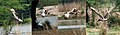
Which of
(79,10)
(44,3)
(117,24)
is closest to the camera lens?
(79,10)

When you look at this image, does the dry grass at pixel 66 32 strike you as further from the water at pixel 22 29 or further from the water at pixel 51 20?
the water at pixel 22 29

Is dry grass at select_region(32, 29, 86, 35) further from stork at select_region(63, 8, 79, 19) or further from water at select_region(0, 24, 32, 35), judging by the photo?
water at select_region(0, 24, 32, 35)

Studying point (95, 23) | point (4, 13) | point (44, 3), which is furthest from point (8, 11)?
point (95, 23)

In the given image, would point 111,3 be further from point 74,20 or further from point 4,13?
point 4,13

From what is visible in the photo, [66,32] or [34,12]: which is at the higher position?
[34,12]

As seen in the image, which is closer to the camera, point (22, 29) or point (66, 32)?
point (66, 32)

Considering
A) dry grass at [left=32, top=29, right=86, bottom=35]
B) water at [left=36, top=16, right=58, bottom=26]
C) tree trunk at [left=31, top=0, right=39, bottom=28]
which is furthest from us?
tree trunk at [left=31, top=0, right=39, bottom=28]

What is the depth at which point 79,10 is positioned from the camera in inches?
176

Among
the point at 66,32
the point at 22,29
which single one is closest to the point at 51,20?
the point at 66,32

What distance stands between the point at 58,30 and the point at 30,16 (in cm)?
92

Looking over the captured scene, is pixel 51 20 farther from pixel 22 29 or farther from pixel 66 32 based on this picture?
pixel 22 29

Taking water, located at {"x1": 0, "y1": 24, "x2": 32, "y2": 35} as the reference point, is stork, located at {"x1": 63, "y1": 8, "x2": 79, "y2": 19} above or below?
above

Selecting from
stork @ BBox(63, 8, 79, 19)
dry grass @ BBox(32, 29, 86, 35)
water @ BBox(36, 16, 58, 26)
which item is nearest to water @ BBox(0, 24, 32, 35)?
water @ BBox(36, 16, 58, 26)

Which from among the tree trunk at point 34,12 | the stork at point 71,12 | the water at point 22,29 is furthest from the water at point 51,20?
the water at point 22,29
